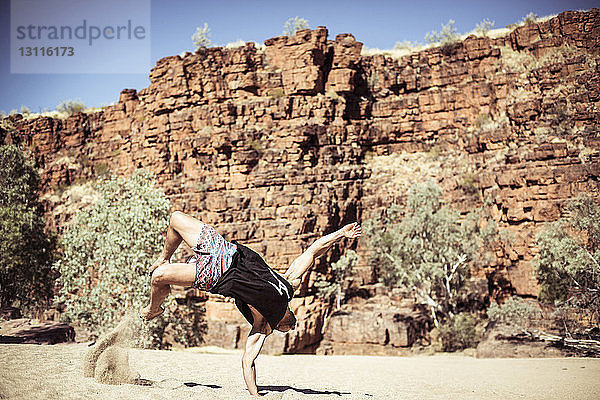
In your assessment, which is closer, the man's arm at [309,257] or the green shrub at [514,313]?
the man's arm at [309,257]

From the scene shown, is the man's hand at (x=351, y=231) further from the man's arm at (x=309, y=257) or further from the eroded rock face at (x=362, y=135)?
the eroded rock face at (x=362, y=135)

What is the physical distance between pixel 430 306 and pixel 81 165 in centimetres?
3361

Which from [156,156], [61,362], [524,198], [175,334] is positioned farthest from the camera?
[156,156]

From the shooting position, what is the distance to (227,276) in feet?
21.3

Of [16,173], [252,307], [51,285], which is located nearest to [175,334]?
[51,285]

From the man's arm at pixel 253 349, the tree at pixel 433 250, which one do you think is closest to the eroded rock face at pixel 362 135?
the tree at pixel 433 250

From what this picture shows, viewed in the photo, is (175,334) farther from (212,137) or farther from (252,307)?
(252,307)

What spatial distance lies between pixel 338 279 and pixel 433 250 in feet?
20.3

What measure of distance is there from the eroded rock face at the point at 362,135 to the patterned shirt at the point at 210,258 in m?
18.8

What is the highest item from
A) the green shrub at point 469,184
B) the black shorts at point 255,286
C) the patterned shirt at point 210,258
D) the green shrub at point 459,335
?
the green shrub at point 469,184

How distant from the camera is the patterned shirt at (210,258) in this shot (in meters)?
6.32

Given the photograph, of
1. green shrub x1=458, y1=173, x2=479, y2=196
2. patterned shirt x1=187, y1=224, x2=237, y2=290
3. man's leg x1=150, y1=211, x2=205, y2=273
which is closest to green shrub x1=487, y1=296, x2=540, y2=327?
green shrub x1=458, y1=173, x2=479, y2=196

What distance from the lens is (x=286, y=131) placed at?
3022 cm

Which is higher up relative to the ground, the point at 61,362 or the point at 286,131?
the point at 286,131
